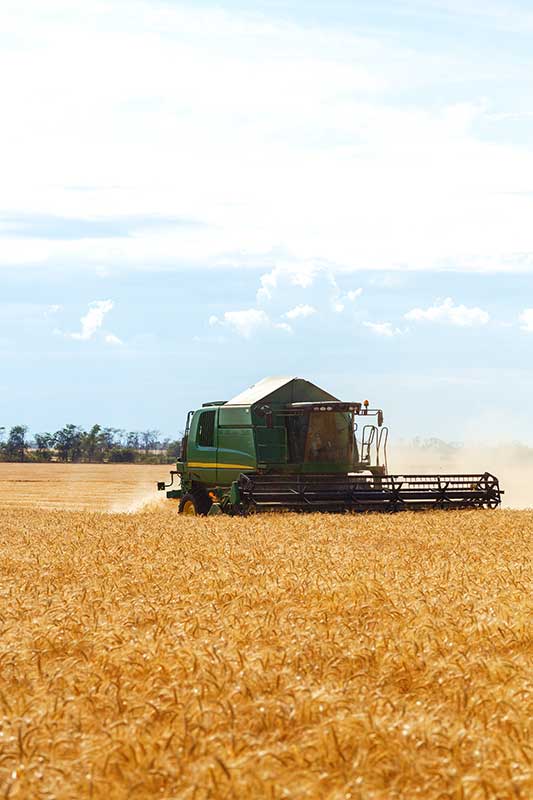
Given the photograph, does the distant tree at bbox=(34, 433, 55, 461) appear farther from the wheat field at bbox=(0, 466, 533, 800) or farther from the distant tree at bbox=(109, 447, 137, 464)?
the wheat field at bbox=(0, 466, 533, 800)

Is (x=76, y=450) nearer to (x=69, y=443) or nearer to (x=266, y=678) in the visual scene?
(x=69, y=443)

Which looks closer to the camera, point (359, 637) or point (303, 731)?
point (303, 731)

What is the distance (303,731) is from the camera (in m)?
4.73

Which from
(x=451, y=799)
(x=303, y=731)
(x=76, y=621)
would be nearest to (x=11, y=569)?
(x=76, y=621)

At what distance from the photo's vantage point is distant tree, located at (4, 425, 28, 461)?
112 meters

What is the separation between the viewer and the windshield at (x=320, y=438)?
1952cm

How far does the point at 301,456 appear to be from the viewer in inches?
769

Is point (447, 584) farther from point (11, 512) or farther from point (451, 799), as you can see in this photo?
point (11, 512)

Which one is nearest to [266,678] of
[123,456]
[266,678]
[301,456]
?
[266,678]

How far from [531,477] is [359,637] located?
3601 cm

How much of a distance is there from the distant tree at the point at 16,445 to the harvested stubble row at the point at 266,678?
104m

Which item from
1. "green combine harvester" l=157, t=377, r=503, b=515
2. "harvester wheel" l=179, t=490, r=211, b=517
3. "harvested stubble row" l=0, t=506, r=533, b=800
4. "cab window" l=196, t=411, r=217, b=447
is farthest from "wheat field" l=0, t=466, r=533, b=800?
"cab window" l=196, t=411, r=217, b=447

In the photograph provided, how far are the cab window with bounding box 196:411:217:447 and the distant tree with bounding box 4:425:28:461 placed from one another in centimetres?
9378

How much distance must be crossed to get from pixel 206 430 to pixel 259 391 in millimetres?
1336
